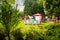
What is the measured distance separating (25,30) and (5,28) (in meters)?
1.19

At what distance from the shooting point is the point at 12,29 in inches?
352

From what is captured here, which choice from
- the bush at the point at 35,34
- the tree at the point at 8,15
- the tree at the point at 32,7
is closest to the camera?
the tree at the point at 8,15

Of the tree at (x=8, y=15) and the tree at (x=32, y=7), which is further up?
the tree at (x=8, y=15)

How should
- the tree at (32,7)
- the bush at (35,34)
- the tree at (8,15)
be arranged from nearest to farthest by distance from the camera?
the tree at (8,15) < the bush at (35,34) < the tree at (32,7)

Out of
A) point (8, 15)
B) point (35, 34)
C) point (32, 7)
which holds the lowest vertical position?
point (32, 7)

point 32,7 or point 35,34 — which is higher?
point 35,34

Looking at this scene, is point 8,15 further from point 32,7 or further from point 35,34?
point 32,7

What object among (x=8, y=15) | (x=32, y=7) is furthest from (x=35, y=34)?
(x=32, y=7)

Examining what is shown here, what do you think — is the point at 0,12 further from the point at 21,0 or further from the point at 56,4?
the point at 21,0

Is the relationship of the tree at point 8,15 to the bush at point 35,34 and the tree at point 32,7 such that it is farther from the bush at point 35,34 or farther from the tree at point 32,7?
the tree at point 32,7

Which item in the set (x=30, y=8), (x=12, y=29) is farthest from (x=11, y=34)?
(x=30, y=8)

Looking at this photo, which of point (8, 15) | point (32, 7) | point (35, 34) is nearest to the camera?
point (8, 15)

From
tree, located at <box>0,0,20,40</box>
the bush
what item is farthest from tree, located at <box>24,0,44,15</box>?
tree, located at <box>0,0,20,40</box>

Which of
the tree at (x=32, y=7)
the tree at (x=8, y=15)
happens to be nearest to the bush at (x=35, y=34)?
the tree at (x=8, y=15)
